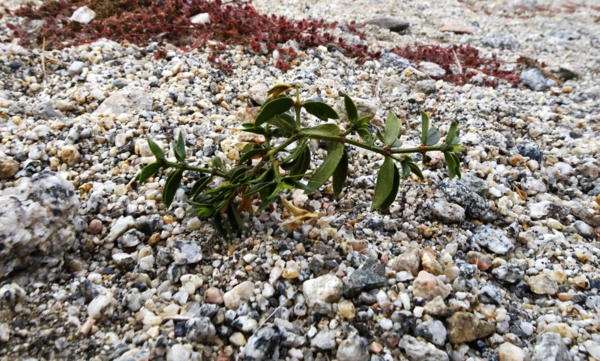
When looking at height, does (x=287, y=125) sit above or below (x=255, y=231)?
above

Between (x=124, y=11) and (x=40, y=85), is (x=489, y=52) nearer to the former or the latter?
(x=124, y=11)

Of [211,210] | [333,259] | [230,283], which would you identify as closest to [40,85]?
[211,210]

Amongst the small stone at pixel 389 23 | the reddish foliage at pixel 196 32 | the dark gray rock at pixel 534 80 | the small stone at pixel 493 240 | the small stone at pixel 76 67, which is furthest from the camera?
the small stone at pixel 389 23

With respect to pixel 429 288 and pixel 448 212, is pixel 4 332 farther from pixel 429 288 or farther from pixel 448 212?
pixel 448 212

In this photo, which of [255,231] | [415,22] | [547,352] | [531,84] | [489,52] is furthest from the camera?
[415,22]

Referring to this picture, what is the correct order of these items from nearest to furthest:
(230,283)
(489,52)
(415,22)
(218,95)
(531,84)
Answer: (230,283) < (218,95) < (531,84) < (489,52) < (415,22)

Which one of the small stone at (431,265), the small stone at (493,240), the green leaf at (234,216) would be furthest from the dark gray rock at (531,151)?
the green leaf at (234,216)

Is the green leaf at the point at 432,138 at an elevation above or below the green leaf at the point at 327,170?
above

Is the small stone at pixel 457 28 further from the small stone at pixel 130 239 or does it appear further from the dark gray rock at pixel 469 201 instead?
the small stone at pixel 130 239
